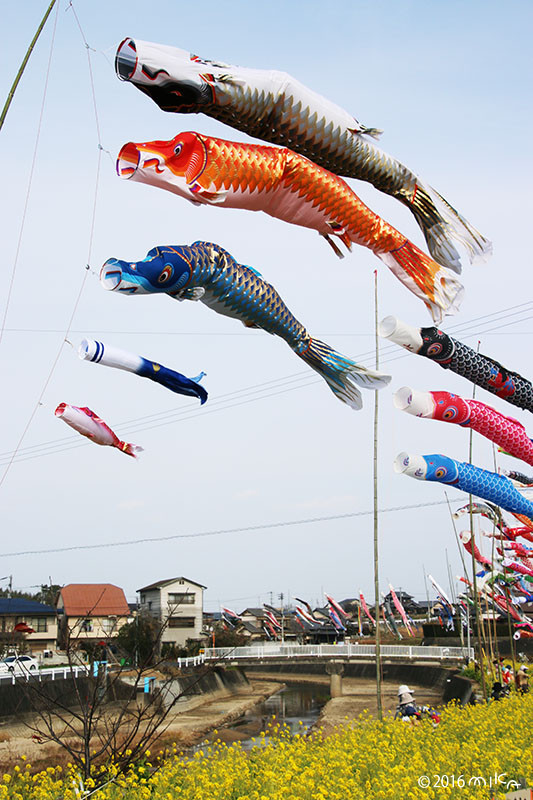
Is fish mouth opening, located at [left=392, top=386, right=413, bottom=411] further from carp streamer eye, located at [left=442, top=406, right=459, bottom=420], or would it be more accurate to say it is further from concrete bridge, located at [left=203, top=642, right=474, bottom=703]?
concrete bridge, located at [left=203, top=642, right=474, bottom=703]

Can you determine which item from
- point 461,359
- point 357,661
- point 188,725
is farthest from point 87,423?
point 357,661

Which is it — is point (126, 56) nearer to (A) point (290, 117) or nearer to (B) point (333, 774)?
(A) point (290, 117)

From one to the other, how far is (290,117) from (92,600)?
3999cm

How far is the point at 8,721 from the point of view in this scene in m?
19.7

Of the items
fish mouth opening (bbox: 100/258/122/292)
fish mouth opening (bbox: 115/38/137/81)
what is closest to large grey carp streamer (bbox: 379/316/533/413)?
fish mouth opening (bbox: 100/258/122/292)

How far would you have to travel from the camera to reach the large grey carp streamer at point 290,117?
4629mm

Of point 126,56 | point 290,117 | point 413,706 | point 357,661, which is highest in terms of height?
point 290,117

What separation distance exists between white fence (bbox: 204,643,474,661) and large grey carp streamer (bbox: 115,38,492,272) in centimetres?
2446

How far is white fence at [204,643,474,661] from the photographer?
30795 millimetres

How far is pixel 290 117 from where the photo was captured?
18.1ft

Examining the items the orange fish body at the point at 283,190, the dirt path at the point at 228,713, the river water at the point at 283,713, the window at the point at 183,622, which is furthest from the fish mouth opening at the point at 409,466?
the window at the point at 183,622

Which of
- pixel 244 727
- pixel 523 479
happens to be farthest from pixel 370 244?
pixel 244 727

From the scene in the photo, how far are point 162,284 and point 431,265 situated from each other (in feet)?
9.76

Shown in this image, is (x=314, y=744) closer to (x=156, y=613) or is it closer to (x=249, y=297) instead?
(x=249, y=297)
